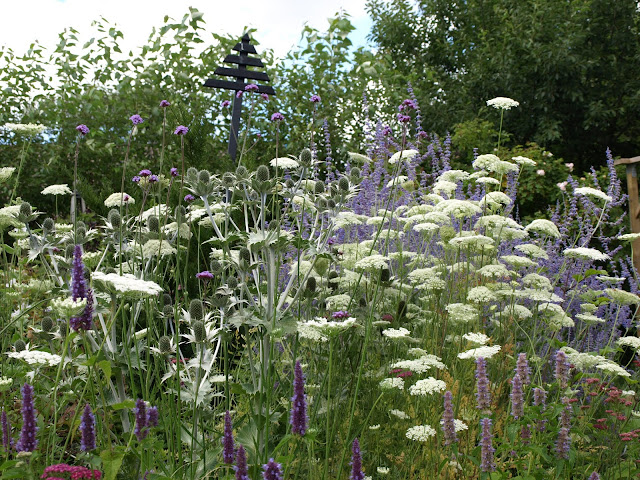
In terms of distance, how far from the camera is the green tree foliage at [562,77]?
1311 cm

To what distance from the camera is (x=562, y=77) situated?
1321cm

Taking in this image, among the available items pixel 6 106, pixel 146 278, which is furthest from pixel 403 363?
pixel 6 106

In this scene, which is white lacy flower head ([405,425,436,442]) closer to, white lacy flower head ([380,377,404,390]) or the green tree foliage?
white lacy flower head ([380,377,404,390])

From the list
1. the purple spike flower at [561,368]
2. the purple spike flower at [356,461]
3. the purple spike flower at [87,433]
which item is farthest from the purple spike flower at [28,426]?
the purple spike flower at [561,368]

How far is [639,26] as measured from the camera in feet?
45.6

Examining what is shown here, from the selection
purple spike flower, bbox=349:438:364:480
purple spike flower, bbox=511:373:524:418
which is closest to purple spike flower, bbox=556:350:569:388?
purple spike flower, bbox=511:373:524:418

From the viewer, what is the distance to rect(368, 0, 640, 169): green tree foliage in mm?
13109

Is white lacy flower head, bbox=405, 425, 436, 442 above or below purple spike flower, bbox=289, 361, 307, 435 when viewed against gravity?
below

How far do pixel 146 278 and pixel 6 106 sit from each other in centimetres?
735

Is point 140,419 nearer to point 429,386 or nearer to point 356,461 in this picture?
point 356,461

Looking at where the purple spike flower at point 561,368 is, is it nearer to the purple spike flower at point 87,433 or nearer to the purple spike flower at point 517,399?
the purple spike flower at point 517,399

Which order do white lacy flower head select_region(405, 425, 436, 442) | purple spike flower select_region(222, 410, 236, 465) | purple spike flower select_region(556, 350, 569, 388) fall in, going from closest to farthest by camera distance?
purple spike flower select_region(222, 410, 236, 465) → white lacy flower head select_region(405, 425, 436, 442) → purple spike flower select_region(556, 350, 569, 388)

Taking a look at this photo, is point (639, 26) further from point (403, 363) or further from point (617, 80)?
point (403, 363)

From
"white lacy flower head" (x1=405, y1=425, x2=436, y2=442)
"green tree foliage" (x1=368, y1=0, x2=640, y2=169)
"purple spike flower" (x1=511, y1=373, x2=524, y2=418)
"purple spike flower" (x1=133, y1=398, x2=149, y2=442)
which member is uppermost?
"green tree foliage" (x1=368, y1=0, x2=640, y2=169)
